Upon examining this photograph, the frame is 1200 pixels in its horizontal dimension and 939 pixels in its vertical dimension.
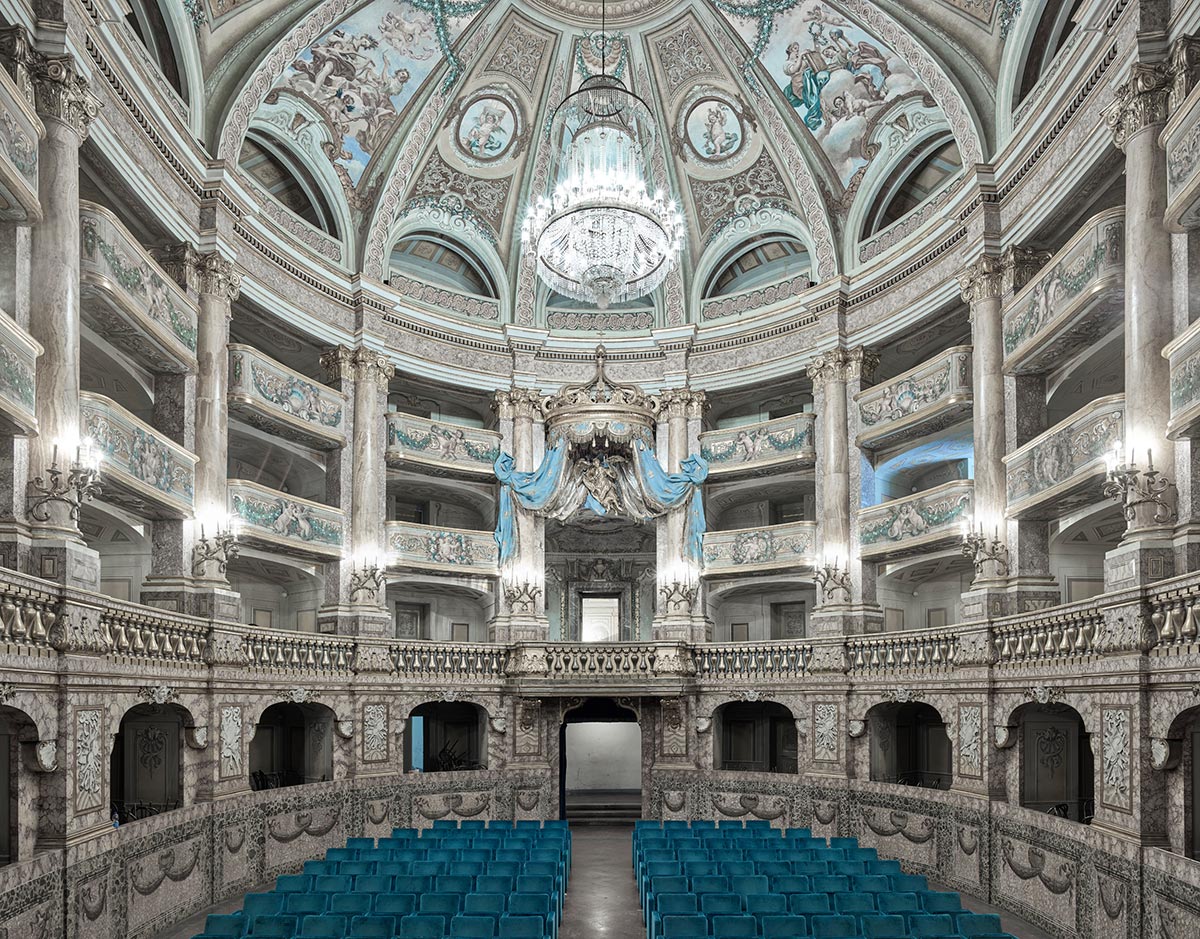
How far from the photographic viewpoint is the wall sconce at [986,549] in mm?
16141

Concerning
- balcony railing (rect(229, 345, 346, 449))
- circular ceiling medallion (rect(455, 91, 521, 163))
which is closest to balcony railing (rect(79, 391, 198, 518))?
balcony railing (rect(229, 345, 346, 449))

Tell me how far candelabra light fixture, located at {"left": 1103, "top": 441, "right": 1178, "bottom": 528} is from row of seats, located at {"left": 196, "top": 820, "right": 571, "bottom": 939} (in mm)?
7922

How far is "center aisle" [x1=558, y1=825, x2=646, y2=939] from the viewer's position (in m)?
13.8

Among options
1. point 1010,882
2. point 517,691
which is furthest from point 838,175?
point 1010,882

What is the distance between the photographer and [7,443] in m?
11.5

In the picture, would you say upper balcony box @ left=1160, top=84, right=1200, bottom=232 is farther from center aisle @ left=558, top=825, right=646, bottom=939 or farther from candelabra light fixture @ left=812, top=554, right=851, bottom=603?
center aisle @ left=558, top=825, right=646, bottom=939

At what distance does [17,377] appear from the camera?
10.9 meters

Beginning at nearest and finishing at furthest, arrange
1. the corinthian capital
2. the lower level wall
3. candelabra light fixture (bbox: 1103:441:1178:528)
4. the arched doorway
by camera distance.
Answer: the lower level wall → candelabra light fixture (bbox: 1103:441:1178:528) → the corinthian capital → the arched doorway

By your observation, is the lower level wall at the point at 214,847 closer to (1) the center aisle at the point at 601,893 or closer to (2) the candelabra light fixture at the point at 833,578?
(1) the center aisle at the point at 601,893

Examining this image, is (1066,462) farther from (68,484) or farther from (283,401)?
(283,401)

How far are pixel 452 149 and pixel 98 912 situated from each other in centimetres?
1663

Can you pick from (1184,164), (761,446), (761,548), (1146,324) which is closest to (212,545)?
(761,548)

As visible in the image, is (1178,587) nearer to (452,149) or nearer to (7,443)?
(7,443)

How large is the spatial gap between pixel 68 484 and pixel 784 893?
931 centimetres
